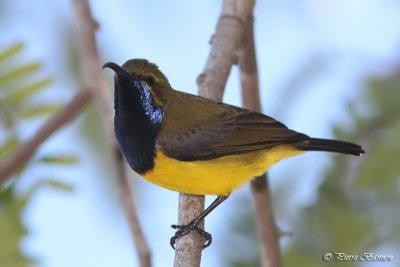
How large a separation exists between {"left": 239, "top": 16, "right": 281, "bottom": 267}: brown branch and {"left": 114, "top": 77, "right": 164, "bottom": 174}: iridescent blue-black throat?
0.85 m

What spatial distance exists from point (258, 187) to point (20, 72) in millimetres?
2060

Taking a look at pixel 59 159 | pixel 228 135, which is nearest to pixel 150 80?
pixel 228 135

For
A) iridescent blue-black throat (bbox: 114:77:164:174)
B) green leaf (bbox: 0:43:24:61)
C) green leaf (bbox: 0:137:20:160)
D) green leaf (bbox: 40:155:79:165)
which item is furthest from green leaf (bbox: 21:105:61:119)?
iridescent blue-black throat (bbox: 114:77:164:174)

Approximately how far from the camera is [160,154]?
4.08 metres

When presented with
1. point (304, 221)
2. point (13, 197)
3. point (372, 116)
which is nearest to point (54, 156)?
point (13, 197)

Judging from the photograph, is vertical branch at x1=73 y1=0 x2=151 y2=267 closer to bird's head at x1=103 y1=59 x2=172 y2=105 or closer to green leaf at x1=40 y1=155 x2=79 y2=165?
green leaf at x1=40 y1=155 x2=79 y2=165

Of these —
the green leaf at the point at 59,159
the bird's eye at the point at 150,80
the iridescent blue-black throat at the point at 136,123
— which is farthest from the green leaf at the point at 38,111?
the bird's eye at the point at 150,80

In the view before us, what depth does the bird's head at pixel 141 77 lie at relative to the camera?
4.08 m

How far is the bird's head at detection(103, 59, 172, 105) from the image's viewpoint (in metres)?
4.08

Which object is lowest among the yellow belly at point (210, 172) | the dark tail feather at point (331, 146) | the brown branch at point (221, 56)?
the yellow belly at point (210, 172)

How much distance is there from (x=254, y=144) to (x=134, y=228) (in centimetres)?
117

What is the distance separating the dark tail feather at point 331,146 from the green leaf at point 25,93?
2.12 meters

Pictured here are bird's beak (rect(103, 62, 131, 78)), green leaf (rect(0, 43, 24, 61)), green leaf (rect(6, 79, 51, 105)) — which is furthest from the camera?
green leaf (rect(6, 79, 51, 105))

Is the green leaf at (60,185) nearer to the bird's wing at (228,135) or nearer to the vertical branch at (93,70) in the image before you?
the vertical branch at (93,70)
